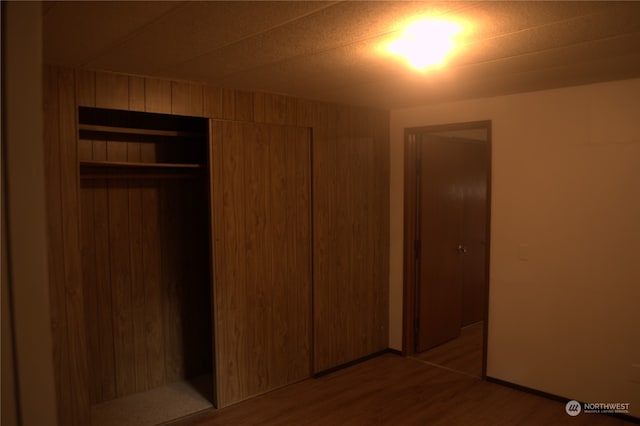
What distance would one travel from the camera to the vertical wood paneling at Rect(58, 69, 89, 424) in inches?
100

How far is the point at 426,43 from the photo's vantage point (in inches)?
84.0

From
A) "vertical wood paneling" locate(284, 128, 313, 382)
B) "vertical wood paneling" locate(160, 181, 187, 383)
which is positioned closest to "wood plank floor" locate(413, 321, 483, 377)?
"vertical wood paneling" locate(284, 128, 313, 382)

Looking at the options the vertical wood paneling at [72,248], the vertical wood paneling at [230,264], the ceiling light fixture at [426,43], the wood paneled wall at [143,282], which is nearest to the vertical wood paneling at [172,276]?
the wood paneled wall at [143,282]

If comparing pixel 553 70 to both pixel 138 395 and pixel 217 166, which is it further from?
pixel 138 395

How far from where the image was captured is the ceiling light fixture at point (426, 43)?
193 centimetres

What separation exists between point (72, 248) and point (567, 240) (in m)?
3.31

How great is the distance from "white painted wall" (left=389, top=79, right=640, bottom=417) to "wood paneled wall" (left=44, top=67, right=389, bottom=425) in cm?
99

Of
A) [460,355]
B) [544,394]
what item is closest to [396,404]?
[544,394]

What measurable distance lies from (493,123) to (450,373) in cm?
215

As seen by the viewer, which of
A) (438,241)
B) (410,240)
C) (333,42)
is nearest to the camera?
(333,42)

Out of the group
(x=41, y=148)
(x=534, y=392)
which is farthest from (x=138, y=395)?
(x=41, y=148)

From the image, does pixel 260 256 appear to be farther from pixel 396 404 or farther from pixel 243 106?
pixel 396 404

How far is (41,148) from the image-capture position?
587 millimetres

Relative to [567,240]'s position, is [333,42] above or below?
above
